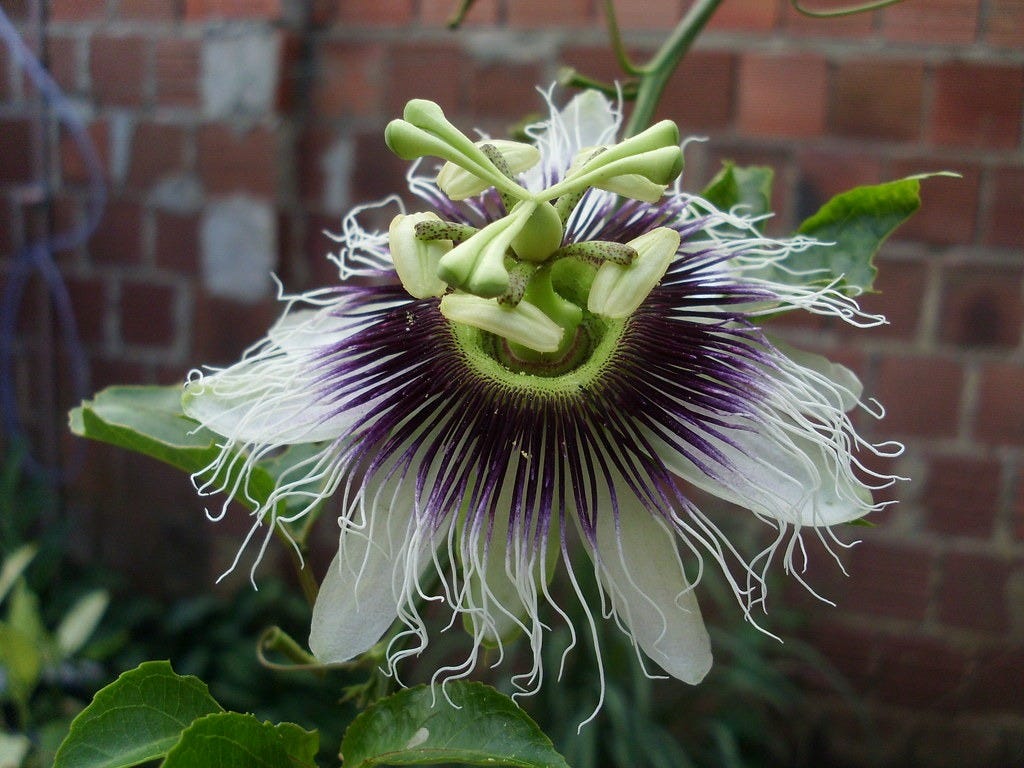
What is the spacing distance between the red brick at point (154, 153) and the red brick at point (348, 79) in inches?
8.7

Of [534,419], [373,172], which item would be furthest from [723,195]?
[373,172]

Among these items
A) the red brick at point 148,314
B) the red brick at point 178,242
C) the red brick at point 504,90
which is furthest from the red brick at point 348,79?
the red brick at point 148,314

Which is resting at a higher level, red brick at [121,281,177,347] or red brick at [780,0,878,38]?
red brick at [780,0,878,38]

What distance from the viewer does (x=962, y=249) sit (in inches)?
48.3

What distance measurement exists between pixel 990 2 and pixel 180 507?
1.37m

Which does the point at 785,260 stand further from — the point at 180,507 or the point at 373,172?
the point at 180,507

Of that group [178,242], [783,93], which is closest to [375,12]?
[178,242]

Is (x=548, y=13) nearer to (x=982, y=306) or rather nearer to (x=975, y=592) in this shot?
(x=982, y=306)

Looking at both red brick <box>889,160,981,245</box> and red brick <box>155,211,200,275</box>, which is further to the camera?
red brick <box>155,211,200,275</box>

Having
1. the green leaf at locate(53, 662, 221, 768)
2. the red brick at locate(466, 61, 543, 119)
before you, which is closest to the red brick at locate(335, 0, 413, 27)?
the red brick at locate(466, 61, 543, 119)

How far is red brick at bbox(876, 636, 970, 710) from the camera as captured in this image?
1.33 m

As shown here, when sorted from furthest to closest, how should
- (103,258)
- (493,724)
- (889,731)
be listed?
1. (103,258)
2. (889,731)
3. (493,724)

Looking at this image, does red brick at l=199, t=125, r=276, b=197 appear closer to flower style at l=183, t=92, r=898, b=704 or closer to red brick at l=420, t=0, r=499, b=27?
red brick at l=420, t=0, r=499, b=27

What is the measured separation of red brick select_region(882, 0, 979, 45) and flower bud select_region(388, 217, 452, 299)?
99 centimetres
